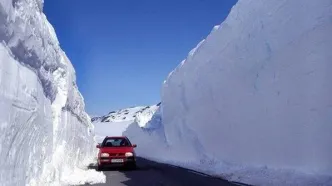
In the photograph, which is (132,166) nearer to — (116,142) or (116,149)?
(116,149)

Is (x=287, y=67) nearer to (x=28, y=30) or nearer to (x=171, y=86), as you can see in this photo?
(x=28, y=30)

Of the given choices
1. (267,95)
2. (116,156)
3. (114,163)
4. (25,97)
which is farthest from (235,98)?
(25,97)

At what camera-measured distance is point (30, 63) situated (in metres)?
8.62

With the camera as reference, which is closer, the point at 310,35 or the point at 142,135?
the point at 310,35

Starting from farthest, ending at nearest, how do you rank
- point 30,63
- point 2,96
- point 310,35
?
point 310,35 < point 30,63 < point 2,96

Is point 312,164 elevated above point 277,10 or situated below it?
Result: below

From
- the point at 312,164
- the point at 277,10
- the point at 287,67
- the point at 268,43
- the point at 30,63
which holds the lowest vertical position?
the point at 312,164

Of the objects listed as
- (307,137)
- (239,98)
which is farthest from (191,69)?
(307,137)

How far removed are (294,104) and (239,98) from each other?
21.1ft

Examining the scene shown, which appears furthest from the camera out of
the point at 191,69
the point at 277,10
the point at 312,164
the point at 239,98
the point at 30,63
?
the point at 191,69

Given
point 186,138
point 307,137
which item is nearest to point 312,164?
point 307,137

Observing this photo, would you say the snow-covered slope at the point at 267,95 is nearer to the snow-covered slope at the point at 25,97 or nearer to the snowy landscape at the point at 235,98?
the snowy landscape at the point at 235,98

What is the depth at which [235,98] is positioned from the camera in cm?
2077

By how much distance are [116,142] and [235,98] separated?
6595 mm
